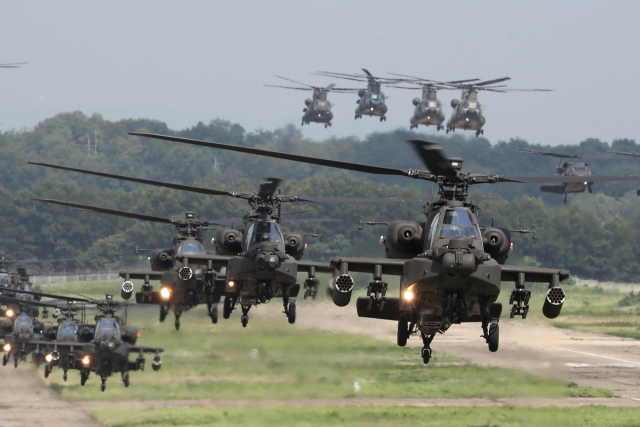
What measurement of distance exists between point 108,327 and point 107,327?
5 cm

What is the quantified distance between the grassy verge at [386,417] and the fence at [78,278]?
67.0 m

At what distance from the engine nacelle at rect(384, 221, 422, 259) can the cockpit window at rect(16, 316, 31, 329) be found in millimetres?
34788

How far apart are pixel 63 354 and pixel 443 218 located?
30876 mm

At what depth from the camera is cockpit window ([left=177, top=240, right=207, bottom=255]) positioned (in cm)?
3916

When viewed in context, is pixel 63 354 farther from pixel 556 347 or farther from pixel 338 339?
pixel 556 347

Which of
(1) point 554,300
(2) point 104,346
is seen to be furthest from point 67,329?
(1) point 554,300

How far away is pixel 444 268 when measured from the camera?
20.1 meters

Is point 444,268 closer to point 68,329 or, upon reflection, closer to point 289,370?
point 289,370

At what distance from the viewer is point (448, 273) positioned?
66.3 ft

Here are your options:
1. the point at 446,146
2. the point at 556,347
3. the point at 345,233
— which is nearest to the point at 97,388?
the point at 556,347

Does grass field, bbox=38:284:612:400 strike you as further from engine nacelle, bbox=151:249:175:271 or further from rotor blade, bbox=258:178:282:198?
rotor blade, bbox=258:178:282:198

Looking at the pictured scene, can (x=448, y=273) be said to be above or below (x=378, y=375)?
above

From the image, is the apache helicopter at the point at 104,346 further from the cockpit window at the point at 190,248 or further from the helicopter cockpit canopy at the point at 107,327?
the cockpit window at the point at 190,248

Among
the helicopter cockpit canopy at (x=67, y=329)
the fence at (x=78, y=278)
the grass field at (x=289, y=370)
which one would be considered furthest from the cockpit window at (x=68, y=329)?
the fence at (x=78, y=278)
